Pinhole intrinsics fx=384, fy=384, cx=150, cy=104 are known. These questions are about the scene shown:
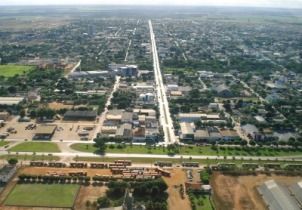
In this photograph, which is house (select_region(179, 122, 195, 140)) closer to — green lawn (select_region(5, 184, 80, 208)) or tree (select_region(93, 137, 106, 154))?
tree (select_region(93, 137, 106, 154))

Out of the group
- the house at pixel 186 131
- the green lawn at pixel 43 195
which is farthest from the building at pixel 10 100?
the green lawn at pixel 43 195

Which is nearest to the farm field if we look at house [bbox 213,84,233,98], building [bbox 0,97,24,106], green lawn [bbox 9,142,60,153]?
green lawn [bbox 9,142,60,153]

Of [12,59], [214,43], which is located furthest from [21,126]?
[214,43]

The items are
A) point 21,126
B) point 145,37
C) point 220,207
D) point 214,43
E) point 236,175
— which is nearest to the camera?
point 220,207

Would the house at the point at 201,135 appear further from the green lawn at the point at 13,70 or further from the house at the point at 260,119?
the green lawn at the point at 13,70

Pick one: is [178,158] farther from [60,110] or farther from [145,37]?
[145,37]

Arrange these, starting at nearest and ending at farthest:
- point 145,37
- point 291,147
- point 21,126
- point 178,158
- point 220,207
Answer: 1. point 220,207
2. point 178,158
3. point 291,147
4. point 21,126
5. point 145,37
